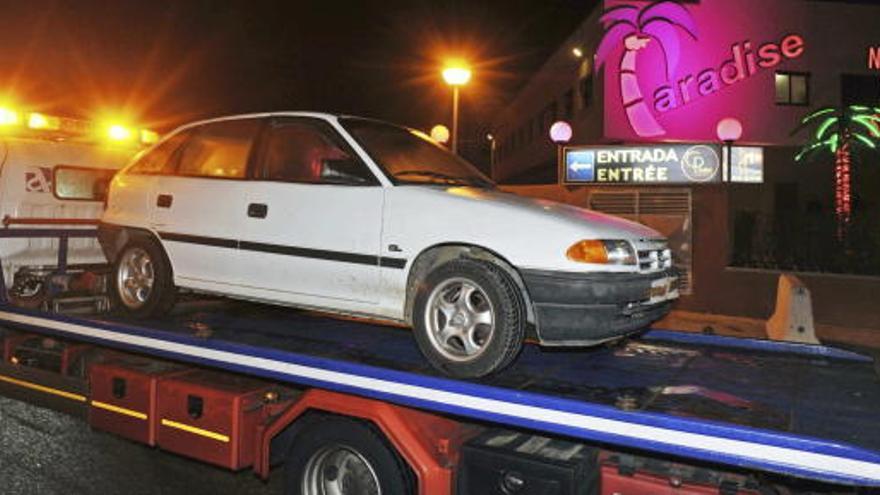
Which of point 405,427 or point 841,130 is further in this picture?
point 841,130

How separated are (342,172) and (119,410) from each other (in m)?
2.28

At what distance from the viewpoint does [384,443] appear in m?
4.10

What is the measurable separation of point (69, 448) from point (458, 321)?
12.0 ft

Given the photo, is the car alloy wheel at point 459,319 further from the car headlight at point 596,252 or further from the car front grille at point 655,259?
the car front grille at point 655,259

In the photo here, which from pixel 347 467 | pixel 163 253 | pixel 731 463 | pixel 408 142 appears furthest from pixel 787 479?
pixel 163 253

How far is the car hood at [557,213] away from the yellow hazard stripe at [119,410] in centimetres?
253

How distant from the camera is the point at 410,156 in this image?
5215 mm

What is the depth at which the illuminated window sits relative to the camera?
2408 cm

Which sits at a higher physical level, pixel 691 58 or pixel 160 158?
pixel 691 58

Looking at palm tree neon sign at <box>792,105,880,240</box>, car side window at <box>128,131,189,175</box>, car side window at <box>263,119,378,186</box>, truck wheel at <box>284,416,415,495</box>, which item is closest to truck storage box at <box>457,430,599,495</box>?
truck wheel at <box>284,416,415,495</box>

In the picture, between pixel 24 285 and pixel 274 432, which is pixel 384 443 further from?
pixel 24 285

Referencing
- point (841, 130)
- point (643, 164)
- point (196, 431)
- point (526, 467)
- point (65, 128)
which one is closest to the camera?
point (526, 467)

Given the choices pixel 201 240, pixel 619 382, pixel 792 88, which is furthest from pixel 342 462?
pixel 792 88

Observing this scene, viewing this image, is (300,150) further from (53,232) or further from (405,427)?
(53,232)
